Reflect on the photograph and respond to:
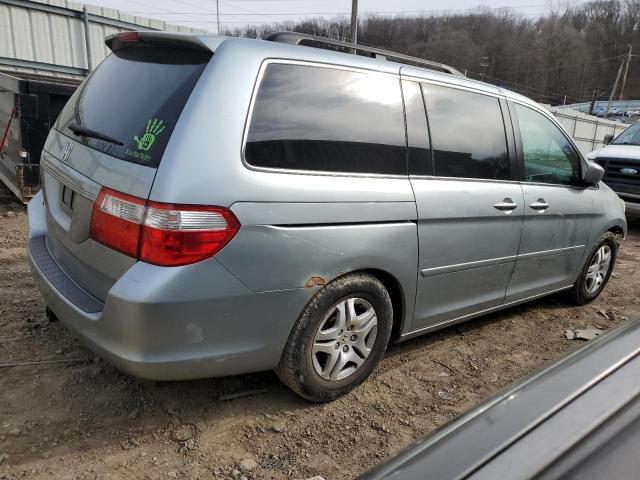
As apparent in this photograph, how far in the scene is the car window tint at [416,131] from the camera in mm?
2848

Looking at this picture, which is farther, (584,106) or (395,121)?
(584,106)

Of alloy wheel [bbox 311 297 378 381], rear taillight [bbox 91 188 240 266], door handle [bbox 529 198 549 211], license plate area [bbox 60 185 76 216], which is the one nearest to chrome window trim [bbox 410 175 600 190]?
door handle [bbox 529 198 549 211]

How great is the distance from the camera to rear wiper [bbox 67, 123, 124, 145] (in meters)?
2.36

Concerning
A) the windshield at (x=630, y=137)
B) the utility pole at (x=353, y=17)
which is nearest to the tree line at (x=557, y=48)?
the utility pole at (x=353, y=17)

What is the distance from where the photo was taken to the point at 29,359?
2965 mm

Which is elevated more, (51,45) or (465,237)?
(51,45)

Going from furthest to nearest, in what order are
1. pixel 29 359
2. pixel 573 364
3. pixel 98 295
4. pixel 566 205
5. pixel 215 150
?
pixel 566 205
pixel 29 359
pixel 98 295
pixel 215 150
pixel 573 364

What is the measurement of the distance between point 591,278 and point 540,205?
1527 mm

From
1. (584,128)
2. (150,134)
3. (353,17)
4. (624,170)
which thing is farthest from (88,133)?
(584,128)

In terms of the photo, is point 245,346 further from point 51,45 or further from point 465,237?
point 51,45

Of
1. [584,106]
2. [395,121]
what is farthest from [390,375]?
[584,106]

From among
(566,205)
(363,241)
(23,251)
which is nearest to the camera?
(363,241)

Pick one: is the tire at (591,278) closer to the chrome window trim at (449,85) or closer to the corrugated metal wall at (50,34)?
the chrome window trim at (449,85)

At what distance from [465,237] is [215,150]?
168 centimetres
